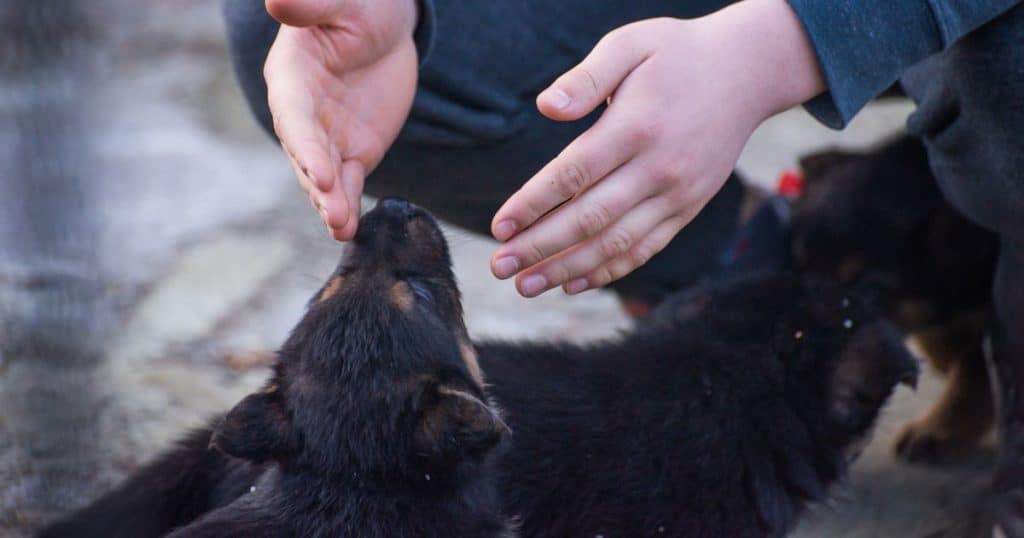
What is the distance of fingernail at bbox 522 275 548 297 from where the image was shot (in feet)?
4.69

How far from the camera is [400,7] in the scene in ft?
5.77

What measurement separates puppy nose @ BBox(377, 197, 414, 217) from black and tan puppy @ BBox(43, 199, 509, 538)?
3cm

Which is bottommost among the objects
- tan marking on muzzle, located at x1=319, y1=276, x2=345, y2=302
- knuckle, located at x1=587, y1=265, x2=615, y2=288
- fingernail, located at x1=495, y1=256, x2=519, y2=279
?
tan marking on muzzle, located at x1=319, y1=276, x2=345, y2=302

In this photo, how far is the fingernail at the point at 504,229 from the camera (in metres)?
1.39

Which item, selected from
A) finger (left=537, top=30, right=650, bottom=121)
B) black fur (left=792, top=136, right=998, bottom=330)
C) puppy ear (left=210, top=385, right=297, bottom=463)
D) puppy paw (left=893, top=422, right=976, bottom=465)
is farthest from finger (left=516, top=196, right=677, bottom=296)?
black fur (left=792, top=136, right=998, bottom=330)

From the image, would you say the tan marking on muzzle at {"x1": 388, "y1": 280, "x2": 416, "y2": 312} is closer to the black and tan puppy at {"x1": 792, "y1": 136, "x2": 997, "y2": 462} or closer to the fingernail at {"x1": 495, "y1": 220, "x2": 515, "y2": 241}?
the fingernail at {"x1": 495, "y1": 220, "x2": 515, "y2": 241}

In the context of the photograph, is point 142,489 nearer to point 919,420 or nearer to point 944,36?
point 944,36

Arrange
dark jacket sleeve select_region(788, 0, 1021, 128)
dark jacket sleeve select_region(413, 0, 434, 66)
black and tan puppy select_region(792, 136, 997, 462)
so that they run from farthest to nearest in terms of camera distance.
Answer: black and tan puppy select_region(792, 136, 997, 462) < dark jacket sleeve select_region(413, 0, 434, 66) < dark jacket sleeve select_region(788, 0, 1021, 128)

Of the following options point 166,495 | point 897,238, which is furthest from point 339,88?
point 897,238

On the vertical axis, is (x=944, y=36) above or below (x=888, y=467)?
above

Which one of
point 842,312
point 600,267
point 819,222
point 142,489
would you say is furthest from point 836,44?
point 819,222

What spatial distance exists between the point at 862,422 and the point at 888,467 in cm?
52

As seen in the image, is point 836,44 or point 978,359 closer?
point 836,44

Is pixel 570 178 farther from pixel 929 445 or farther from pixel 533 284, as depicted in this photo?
pixel 929 445
